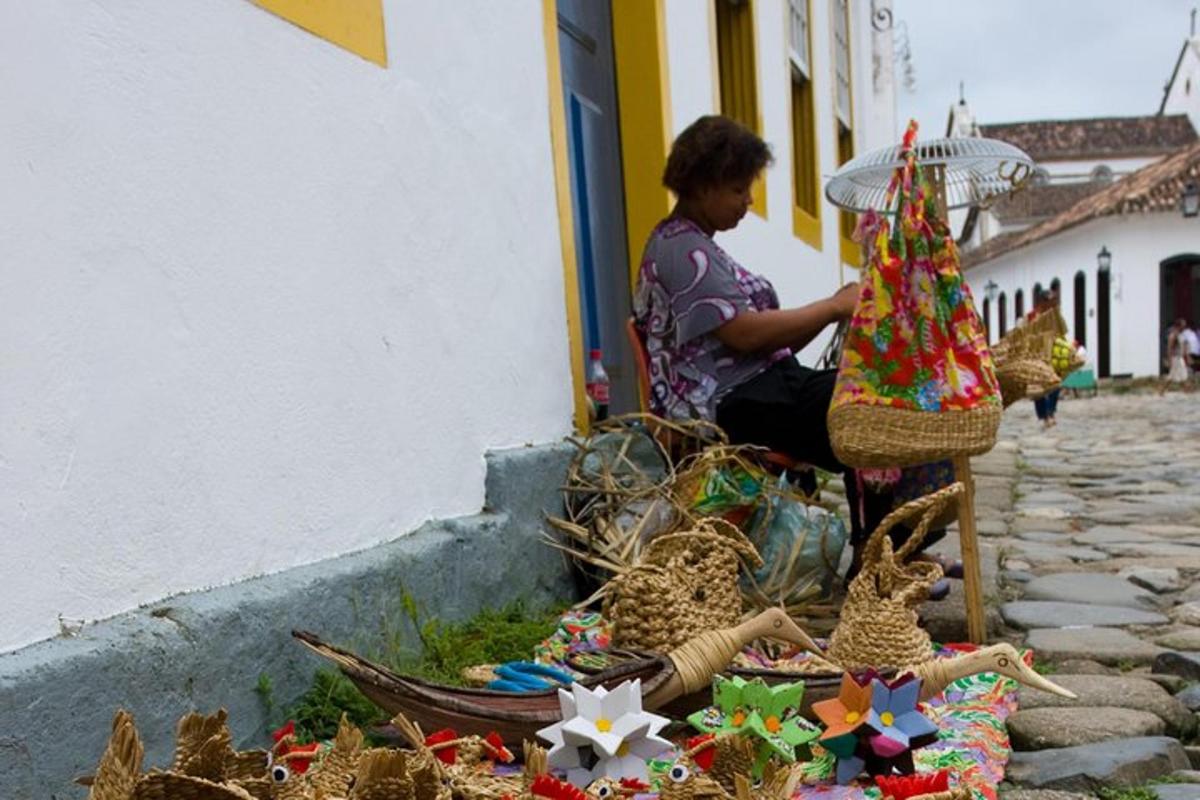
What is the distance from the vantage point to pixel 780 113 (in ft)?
21.8

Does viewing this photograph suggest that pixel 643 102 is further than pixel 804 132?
No

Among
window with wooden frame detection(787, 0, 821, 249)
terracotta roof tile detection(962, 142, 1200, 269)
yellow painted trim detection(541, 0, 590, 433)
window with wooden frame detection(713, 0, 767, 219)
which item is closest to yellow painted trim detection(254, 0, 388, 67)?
yellow painted trim detection(541, 0, 590, 433)

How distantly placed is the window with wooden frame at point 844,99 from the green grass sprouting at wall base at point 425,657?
281 inches

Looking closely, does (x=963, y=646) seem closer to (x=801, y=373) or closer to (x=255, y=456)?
(x=801, y=373)

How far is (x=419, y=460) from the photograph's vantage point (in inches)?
101

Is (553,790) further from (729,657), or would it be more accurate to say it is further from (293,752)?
(729,657)

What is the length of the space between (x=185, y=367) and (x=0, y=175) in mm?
444

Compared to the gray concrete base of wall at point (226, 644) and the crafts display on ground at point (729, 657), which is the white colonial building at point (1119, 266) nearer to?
the crafts display on ground at point (729, 657)

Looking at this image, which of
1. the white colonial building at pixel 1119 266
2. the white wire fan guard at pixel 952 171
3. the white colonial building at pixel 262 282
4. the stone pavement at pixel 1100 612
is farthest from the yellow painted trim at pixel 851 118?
the white colonial building at pixel 1119 266

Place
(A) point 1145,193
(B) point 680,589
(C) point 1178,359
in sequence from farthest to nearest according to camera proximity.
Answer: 1. (A) point 1145,193
2. (C) point 1178,359
3. (B) point 680,589

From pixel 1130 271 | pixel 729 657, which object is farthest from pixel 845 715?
pixel 1130 271

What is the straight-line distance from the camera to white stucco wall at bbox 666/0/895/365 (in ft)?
15.7

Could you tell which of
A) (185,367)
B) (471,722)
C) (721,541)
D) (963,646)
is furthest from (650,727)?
(963,646)

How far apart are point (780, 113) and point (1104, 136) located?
39.3 m
